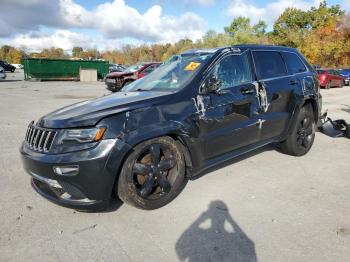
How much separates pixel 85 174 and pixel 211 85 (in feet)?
5.82

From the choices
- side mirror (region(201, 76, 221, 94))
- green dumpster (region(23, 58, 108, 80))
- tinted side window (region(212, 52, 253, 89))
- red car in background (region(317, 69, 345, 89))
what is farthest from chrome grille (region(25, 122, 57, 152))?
green dumpster (region(23, 58, 108, 80))

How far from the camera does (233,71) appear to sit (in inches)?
175

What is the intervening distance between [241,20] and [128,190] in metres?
85.0

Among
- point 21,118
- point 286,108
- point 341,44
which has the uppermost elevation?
point 341,44

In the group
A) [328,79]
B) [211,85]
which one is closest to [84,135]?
[211,85]

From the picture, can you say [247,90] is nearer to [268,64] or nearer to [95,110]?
[268,64]

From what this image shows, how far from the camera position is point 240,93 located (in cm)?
436

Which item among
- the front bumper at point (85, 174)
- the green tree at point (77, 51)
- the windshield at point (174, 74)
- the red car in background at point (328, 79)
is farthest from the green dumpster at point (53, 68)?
the green tree at point (77, 51)

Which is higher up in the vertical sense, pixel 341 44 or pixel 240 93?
pixel 341 44

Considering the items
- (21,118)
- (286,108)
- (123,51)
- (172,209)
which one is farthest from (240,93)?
(123,51)

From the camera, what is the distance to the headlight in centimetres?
317

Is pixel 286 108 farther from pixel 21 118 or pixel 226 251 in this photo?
pixel 21 118

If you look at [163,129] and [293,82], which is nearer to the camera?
[163,129]

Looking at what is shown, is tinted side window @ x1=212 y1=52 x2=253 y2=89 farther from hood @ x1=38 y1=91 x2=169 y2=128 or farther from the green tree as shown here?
the green tree
